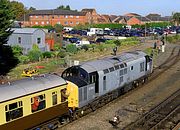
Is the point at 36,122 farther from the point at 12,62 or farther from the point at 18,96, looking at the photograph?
the point at 12,62

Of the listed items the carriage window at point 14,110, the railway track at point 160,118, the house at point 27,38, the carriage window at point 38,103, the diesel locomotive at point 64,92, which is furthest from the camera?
the house at point 27,38

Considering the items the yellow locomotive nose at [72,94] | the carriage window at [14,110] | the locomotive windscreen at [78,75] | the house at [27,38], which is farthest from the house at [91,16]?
the carriage window at [14,110]

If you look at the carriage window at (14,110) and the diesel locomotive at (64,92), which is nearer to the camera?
the carriage window at (14,110)

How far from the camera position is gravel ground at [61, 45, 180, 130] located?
20.5 m

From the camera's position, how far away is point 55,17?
426 ft

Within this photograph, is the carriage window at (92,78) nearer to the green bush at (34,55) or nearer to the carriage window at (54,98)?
the carriage window at (54,98)

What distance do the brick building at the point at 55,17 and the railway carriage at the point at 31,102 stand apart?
111764mm

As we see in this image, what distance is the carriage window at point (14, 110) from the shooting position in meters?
15.6

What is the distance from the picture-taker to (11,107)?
51.8 ft

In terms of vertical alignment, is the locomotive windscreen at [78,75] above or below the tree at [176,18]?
below

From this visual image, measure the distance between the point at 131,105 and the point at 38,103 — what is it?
9.87 m

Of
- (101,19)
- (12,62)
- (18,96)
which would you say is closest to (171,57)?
(12,62)

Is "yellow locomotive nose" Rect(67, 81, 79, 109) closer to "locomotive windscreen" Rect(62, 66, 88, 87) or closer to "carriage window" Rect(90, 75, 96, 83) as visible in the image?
"locomotive windscreen" Rect(62, 66, 88, 87)

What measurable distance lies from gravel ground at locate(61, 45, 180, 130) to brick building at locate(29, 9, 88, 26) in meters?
96.9
